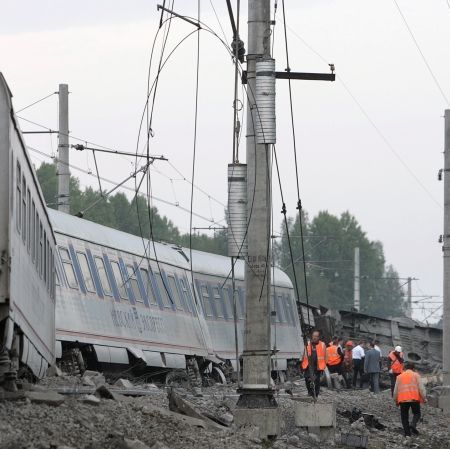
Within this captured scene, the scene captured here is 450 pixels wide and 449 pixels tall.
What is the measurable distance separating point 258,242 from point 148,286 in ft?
36.8

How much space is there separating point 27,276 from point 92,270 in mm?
9723

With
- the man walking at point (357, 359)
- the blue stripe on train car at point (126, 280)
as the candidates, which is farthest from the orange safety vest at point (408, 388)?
the man walking at point (357, 359)

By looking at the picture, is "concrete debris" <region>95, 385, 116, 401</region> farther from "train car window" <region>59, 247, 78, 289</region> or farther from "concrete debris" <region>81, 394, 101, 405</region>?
"train car window" <region>59, 247, 78, 289</region>

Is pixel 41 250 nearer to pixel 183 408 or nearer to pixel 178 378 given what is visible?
pixel 183 408

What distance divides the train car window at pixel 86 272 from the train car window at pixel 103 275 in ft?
1.33

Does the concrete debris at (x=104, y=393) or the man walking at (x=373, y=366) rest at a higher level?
the man walking at (x=373, y=366)

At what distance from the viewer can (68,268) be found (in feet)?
78.3

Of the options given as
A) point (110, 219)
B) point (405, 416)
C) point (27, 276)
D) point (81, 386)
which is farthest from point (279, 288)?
point (110, 219)

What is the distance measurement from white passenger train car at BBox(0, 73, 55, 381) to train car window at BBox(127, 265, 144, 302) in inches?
304

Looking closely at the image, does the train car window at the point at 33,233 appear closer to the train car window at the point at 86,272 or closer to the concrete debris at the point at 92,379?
the concrete debris at the point at 92,379

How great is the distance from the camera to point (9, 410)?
1285 centimetres

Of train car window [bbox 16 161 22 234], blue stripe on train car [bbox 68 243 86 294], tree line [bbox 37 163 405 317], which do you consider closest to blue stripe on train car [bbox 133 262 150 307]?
blue stripe on train car [bbox 68 243 86 294]

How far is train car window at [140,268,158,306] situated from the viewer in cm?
2820

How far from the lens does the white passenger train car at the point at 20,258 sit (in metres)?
13.0
